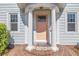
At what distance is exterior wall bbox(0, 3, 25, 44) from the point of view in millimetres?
12180

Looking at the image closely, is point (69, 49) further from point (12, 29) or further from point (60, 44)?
point (12, 29)

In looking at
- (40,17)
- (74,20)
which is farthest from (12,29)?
(74,20)

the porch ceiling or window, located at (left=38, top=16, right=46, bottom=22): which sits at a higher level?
the porch ceiling

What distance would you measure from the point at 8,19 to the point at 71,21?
12.7ft

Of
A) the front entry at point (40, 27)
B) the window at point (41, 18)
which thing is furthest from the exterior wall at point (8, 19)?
the window at point (41, 18)

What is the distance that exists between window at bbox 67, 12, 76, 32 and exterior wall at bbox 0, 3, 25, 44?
2.84 meters

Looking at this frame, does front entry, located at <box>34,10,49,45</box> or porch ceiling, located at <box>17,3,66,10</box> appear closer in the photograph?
porch ceiling, located at <box>17,3,66,10</box>

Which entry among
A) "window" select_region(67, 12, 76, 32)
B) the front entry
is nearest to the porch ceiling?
"window" select_region(67, 12, 76, 32)

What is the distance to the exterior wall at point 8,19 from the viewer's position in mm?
12180

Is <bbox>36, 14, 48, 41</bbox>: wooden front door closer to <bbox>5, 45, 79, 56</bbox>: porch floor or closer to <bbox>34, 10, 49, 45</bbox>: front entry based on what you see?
<bbox>34, 10, 49, 45</bbox>: front entry

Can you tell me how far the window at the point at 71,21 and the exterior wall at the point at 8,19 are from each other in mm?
2839

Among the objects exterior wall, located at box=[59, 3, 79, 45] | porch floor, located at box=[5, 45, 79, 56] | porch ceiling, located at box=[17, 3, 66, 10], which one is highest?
porch ceiling, located at box=[17, 3, 66, 10]

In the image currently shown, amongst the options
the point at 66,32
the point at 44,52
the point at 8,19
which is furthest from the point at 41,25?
the point at 44,52

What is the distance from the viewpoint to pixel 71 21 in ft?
40.8
